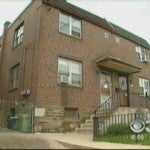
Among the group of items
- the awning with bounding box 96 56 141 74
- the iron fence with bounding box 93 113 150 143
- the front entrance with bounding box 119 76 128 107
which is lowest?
the iron fence with bounding box 93 113 150 143

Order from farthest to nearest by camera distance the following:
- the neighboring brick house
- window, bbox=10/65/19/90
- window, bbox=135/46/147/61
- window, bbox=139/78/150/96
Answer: window, bbox=135/46/147/61
window, bbox=139/78/150/96
window, bbox=10/65/19/90
the neighboring brick house

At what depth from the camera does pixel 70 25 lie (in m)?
18.4

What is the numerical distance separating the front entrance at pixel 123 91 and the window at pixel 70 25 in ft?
16.7

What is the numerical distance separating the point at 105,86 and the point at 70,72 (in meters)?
3.38

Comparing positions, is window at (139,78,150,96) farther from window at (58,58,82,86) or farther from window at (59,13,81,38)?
window at (59,13,81,38)

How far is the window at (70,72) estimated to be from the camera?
16750 millimetres

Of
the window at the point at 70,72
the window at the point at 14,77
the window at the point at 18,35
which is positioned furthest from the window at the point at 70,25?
the window at the point at 14,77

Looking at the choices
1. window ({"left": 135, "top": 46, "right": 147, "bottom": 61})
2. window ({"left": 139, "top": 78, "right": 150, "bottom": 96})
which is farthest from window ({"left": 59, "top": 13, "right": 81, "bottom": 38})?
window ({"left": 139, "top": 78, "right": 150, "bottom": 96})

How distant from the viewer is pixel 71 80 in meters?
17.2

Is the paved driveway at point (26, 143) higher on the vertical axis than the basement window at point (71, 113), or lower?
lower

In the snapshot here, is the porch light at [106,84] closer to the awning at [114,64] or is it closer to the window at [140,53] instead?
the awning at [114,64]

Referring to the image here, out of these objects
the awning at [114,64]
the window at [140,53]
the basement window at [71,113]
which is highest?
the window at [140,53]

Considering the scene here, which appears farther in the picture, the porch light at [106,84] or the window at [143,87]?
the window at [143,87]

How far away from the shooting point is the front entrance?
20812 mm
